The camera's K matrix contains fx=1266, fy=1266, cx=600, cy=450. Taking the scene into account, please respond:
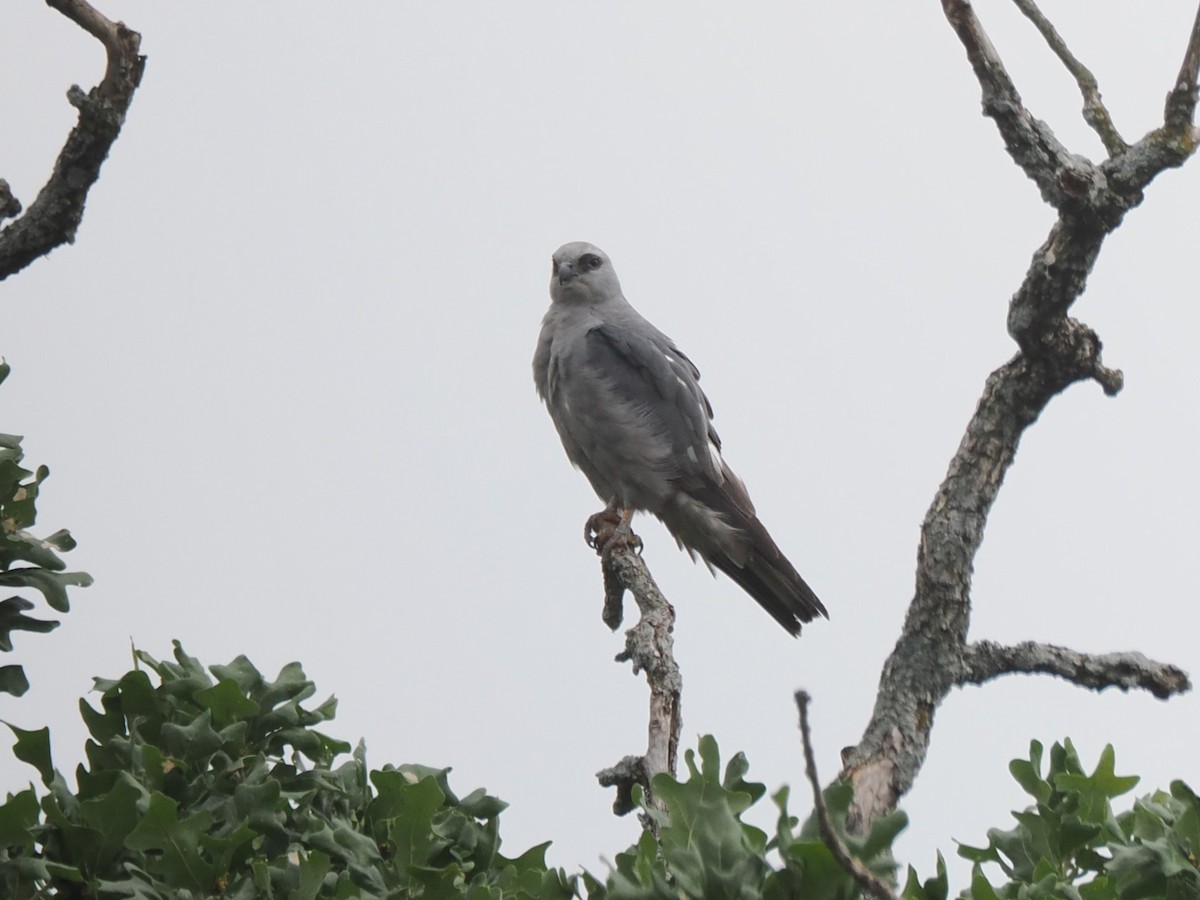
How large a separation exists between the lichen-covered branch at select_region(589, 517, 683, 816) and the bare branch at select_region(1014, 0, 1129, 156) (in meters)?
1.70

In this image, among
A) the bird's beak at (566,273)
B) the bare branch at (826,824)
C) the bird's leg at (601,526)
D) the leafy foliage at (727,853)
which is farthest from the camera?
the bird's beak at (566,273)

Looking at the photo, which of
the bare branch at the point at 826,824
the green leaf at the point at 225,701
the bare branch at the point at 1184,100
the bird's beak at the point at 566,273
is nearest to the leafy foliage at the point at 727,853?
the bare branch at the point at 826,824

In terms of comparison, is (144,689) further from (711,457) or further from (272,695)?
(711,457)

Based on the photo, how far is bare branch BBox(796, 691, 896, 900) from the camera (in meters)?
1.52

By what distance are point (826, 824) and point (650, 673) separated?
6.06 feet

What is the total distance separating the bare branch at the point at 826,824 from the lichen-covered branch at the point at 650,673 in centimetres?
91

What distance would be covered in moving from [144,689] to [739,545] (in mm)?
3679

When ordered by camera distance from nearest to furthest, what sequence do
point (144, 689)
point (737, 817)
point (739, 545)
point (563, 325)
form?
point (737, 817)
point (144, 689)
point (739, 545)
point (563, 325)

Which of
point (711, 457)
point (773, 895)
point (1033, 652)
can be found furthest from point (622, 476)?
point (773, 895)

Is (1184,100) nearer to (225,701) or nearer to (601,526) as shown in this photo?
(225,701)

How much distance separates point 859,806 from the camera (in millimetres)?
2758

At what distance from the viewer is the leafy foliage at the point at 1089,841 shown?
6.94 feet

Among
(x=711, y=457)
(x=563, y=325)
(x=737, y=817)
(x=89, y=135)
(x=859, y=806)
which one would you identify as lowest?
(x=737, y=817)

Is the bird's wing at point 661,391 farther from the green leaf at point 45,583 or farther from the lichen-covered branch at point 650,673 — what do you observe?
the green leaf at point 45,583
